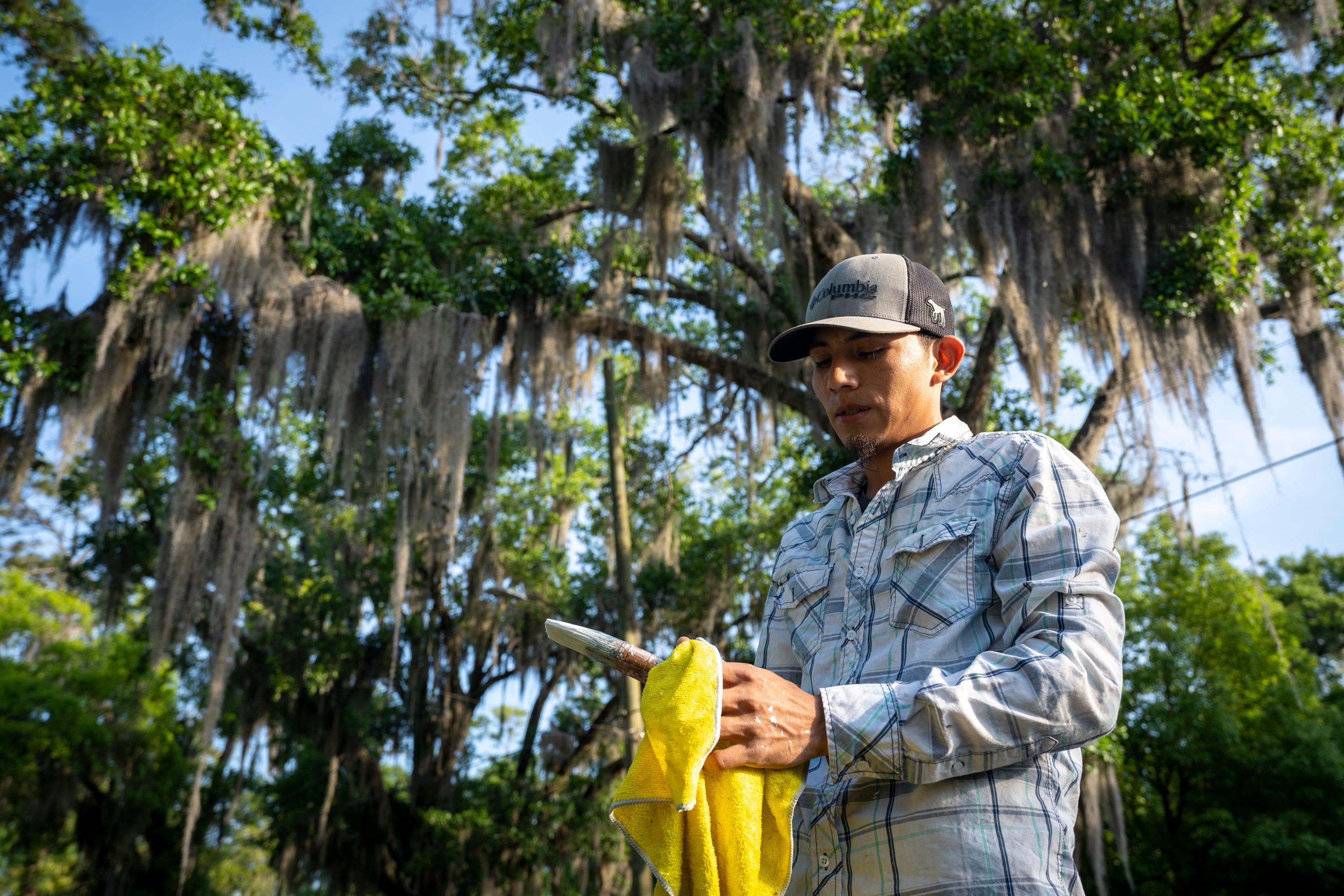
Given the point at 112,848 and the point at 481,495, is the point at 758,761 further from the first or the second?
the point at 112,848

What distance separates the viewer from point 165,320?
29.3 ft

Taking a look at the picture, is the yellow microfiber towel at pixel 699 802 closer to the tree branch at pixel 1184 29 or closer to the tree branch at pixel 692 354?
the tree branch at pixel 692 354

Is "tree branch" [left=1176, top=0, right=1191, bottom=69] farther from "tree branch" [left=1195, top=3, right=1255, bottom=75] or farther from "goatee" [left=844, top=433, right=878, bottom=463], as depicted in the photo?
"goatee" [left=844, top=433, right=878, bottom=463]

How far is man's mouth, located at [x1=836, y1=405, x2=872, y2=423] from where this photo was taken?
6.03 ft

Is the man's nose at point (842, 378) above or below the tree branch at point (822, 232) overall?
below

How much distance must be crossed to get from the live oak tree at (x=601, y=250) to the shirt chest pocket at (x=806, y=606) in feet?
22.1

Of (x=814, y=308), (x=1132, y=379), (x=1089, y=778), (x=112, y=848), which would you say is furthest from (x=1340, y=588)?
(x=814, y=308)

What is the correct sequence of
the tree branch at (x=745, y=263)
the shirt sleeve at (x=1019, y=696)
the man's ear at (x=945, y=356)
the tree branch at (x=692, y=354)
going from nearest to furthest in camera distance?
the shirt sleeve at (x=1019, y=696) < the man's ear at (x=945, y=356) < the tree branch at (x=745, y=263) < the tree branch at (x=692, y=354)

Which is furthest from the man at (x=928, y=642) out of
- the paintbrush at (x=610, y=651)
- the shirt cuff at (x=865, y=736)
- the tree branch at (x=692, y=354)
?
the tree branch at (x=692, y=354)

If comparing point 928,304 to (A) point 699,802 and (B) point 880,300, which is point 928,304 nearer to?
(B) point 880,300

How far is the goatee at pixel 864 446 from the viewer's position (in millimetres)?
1855

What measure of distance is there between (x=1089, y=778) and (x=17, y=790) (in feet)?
53.1

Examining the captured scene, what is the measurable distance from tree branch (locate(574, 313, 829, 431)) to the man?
8.47 meters

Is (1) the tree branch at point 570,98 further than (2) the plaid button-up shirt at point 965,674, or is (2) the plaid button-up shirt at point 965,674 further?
(1) the tree branch at point 570,98
